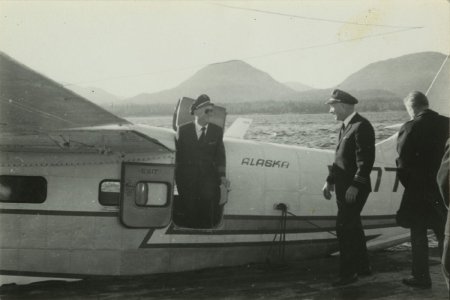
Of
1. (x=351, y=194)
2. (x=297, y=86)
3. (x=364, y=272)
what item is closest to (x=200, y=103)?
(x=351, y=194)

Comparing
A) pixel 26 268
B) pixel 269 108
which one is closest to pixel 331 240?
pixel 26 268

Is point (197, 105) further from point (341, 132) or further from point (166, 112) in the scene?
point (166, 112)

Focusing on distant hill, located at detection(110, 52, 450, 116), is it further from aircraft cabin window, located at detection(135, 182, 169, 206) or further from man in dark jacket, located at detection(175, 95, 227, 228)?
aircraft cabin window, located at detection(135, 182, 169, 206)

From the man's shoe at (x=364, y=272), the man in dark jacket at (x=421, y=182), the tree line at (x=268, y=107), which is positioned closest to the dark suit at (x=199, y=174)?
the man's shoe at (x=364, y=272)

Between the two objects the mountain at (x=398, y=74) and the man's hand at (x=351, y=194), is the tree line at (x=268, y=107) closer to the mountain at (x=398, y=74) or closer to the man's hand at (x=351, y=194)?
the mountain at (x=398, y=74)

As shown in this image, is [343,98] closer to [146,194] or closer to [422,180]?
[422,180]
